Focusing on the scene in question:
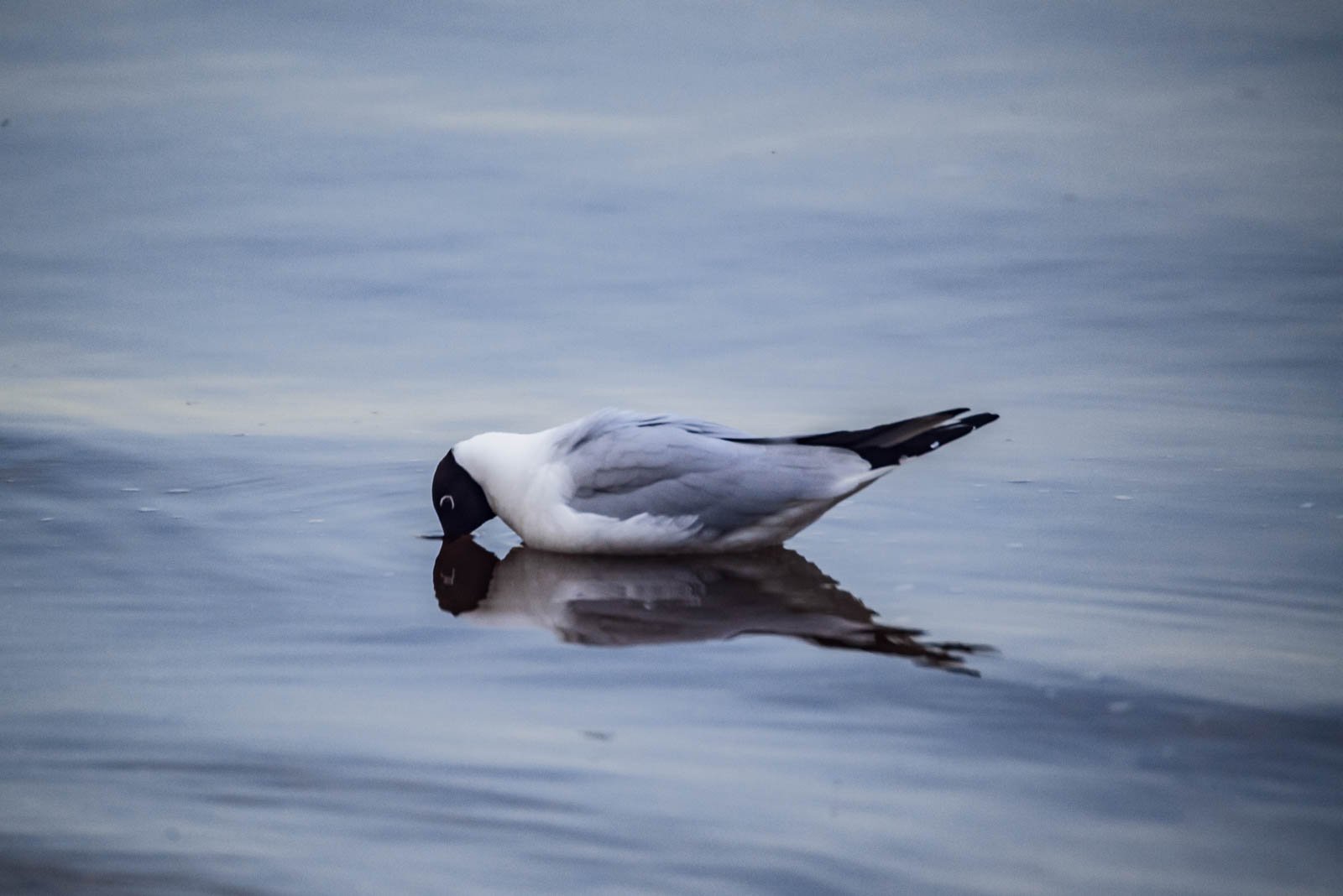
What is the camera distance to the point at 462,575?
243 inches

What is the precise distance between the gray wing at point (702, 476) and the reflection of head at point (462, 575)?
0.40 meters

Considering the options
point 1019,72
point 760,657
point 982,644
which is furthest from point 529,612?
point 1019,72

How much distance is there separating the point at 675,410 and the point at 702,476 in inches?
56.3

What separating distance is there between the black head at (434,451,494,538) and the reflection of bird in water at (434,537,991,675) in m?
0.07

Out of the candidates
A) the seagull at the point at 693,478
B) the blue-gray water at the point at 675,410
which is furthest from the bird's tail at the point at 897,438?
the blue-gray water at the point at 675,410

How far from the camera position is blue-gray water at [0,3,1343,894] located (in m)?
4.16

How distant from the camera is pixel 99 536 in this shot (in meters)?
6.33

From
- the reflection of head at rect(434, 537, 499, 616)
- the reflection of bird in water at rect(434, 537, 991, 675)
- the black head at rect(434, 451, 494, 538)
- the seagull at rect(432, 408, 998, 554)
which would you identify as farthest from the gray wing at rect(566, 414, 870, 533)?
the black head at rect(434, 451, 494, 538)

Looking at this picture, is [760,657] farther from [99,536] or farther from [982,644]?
[99,536]

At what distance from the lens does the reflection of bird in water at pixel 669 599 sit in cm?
535

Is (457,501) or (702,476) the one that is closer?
(702,476)

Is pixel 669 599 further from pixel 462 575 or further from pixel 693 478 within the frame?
pixel 462 575

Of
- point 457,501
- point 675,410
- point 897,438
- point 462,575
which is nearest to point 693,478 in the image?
point 897,438

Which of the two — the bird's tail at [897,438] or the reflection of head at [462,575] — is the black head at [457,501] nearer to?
the reflection of head at [462,575]
